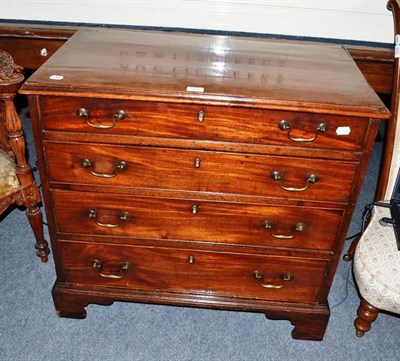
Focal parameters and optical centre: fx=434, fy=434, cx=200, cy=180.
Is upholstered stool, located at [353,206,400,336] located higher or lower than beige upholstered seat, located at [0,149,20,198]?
lower

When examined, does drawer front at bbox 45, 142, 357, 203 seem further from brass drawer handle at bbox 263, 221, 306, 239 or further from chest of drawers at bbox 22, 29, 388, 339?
brass drawer handle at bbox 263, 221, 306, 239

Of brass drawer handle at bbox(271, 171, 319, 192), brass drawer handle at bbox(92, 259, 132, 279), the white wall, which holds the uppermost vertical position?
the white wall

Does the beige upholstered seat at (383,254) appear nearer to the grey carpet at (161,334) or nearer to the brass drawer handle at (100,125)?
the grey carpet at (161,334)

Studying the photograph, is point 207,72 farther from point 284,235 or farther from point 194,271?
point 194,271

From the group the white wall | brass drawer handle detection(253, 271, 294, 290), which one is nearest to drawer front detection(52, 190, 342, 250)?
brass drawer handle detection(253, 271, 294, 290)

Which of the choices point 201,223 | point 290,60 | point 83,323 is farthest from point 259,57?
point 83,323

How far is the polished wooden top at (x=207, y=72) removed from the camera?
126 centimetres

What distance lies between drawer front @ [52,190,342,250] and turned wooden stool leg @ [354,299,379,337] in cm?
38

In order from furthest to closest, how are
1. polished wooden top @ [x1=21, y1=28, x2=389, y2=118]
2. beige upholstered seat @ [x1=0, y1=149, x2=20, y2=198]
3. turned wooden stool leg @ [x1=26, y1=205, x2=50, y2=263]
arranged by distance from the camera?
turned wooden stool leg @ [x1=26, y1=205, x2=50, y2=263] → beige upholstered seat @ [x1=0, y1=149, x2=20, y2=198] → polished wooden top @ [x1=21, y1=28, x2=389, y2=118]

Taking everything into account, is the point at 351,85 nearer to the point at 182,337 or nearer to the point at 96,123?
the point at 96,123

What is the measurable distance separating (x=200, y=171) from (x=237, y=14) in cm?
88

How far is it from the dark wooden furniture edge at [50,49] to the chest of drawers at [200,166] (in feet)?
0.69


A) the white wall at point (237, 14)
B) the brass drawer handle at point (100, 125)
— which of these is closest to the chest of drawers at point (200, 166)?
the brass drawer handle at point (100, 125)

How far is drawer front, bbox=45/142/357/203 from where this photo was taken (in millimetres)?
1399
